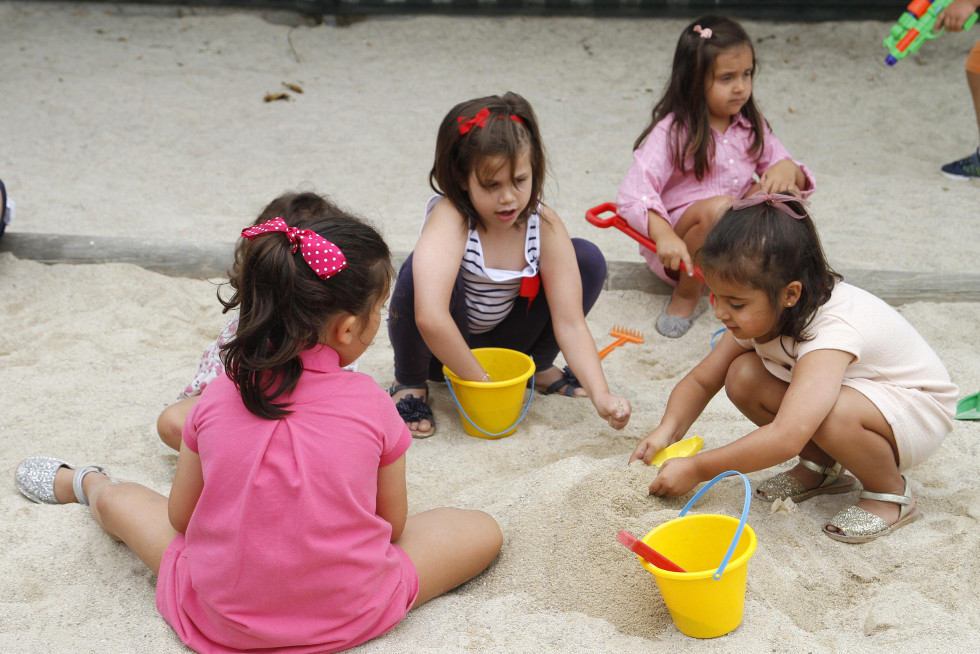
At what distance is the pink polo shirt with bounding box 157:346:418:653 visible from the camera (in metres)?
1.52

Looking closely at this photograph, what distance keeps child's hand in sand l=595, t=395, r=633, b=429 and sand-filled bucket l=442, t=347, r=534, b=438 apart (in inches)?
8.6

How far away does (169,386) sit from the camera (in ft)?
8.89

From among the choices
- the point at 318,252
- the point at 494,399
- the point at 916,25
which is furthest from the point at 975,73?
the point at 318,252

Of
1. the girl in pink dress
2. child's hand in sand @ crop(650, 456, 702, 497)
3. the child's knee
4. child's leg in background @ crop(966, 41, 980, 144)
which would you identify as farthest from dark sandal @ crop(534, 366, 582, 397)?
child's leg in background @ crop(966, 41, 980, 144)

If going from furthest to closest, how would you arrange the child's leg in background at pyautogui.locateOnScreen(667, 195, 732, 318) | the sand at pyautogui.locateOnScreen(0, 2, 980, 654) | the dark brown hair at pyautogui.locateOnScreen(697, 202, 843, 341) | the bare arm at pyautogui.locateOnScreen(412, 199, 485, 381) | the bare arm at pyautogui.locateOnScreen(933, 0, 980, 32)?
the bare arm at pyautogui.locateOnScreen(933, 0, 980, 32)
the child's leg in background at pyautogui.locateOnScreen(667, 195, 732, 318)
the bare arm at pyautogui.locateOnScreen(412, 199, 485, 381)
the dark brown hair at pyautogui.locateOnScreen(697, 202, 843, 341)
the sand at pyautogui.locateOnScreen(0, 2, 980, 654)

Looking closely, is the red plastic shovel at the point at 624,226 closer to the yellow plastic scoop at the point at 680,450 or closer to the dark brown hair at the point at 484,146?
the dark brown hair at the point at 484,146

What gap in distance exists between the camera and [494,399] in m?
2.40

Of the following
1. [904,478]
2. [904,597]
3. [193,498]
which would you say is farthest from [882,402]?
[193,498]

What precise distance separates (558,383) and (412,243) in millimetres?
1128

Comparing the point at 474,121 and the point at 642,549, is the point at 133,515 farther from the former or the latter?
the point at 474,121

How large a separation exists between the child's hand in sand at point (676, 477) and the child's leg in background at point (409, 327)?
2.77ft

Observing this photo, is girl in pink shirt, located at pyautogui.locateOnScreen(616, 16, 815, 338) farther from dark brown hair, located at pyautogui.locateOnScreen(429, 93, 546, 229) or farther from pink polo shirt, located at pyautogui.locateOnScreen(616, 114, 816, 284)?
dark brown hair, located at pyautogui.locateOnScreen(429, 93, 546, 229)

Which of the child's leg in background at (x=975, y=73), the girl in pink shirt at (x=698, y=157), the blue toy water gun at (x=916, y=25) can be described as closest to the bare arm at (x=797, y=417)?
the girl in pink shirt at (x=698, y=157)

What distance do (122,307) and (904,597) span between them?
2.59 m
